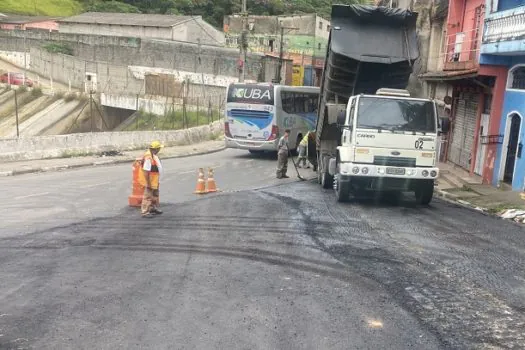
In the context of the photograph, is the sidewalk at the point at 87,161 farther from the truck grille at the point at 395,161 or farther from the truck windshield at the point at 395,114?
the truck grille at the point at 395,161

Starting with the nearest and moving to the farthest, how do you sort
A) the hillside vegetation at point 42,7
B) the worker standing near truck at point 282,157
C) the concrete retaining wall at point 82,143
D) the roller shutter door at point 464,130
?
1. the worker standing near truck at point 282,157
2. the roller shutter door at point 464,130
3. the concrete retaining wall at point 82,143
4. the hillside vegetation at point 42,7

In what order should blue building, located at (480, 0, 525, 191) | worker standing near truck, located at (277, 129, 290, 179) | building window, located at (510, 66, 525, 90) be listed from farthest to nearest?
worker standing near truck, located at (277, 129, 290, 179), building window, located at (510, 66, 525, 90), blue building, located at (480, 0, 525, 191)

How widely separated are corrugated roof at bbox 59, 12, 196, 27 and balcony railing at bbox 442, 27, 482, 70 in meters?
43.3

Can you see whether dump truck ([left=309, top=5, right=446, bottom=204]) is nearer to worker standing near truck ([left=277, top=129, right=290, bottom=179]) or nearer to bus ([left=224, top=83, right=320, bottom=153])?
worker standing near truck ([left=277, top=129, right=290, bottom=179])

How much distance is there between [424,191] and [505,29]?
22.3ft

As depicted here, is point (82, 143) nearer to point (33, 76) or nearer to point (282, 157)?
point (282, 157)

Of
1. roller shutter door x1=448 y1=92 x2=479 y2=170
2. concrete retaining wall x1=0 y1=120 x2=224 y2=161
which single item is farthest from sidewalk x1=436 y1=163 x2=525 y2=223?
concrete retaining wall x1=0 y1=120 x2=224 y2=161

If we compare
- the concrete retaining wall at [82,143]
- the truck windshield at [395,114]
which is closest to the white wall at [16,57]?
the concrete retaining wall at [82,143]

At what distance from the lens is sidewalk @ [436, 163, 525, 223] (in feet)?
44.3

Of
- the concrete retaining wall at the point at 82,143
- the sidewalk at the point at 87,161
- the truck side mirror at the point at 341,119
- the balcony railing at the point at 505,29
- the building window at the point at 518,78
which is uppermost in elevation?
the balcony railing at the point at 505,29

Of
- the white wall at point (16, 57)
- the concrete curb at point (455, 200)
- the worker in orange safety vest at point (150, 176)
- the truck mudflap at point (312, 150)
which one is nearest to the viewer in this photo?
the worker in orange safety vest at point (150, 176)

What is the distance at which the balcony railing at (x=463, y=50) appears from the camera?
20141 mm

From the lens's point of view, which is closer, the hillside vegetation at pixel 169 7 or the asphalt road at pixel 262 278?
the asphalt road at pixel 262 278

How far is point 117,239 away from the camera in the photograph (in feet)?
32.0
